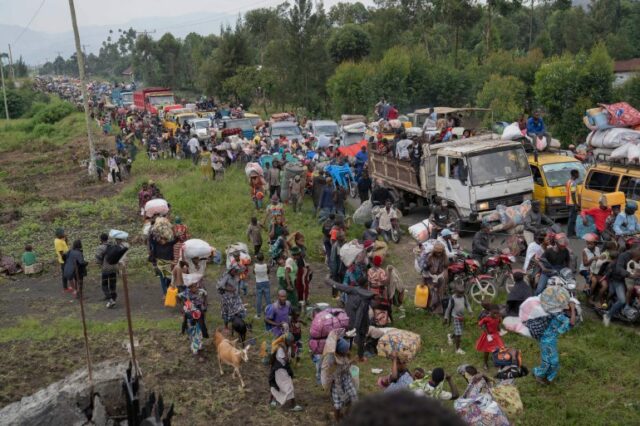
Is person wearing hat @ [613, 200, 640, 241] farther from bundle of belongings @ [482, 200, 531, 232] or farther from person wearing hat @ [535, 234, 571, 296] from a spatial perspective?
bundle of belongings @ [482, 200, 531, 232]

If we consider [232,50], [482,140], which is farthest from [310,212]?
[232,50]

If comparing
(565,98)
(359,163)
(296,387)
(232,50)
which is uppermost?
(232,50)

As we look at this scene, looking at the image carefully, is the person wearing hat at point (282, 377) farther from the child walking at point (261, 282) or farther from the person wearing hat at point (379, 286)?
the child walking at point (261, 282)

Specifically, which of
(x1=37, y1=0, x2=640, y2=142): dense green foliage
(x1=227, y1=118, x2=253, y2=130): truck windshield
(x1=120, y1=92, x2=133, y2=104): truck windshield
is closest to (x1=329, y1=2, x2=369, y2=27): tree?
(x1=37, y1=0, x2=640, y2=142): dense green foliage

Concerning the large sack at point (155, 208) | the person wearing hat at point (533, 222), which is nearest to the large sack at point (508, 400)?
the person wearing hat at point (533, 222)

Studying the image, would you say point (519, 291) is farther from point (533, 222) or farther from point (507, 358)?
point (533, 222)

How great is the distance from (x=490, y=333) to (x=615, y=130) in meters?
7.67

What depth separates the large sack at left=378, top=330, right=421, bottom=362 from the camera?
9781 mm

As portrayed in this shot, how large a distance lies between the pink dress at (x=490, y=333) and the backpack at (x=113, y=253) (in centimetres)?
742

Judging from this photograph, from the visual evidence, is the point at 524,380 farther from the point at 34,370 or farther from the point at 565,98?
the point at 565,98

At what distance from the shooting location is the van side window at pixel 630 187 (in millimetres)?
13406

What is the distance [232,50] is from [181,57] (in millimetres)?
33619

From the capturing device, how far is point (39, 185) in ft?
97.0

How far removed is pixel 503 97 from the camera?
97.4 feet
